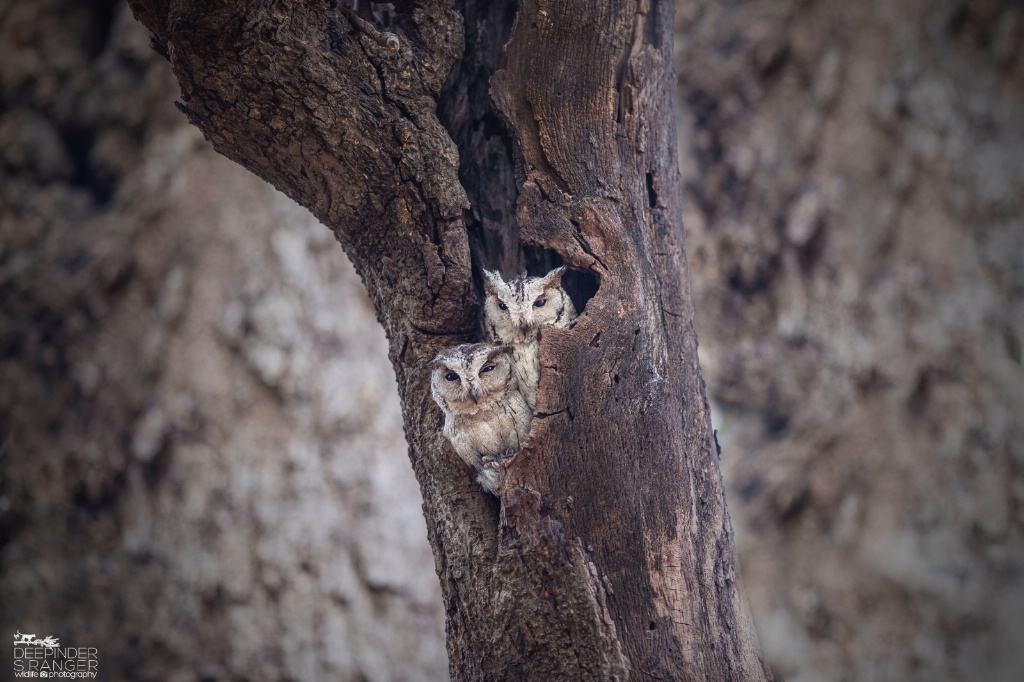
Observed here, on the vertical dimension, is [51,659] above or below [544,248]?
below

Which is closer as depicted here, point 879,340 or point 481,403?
point 481,403

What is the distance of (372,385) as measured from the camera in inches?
281

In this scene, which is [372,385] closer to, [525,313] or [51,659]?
[51,659]

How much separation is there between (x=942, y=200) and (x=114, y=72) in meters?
6.87

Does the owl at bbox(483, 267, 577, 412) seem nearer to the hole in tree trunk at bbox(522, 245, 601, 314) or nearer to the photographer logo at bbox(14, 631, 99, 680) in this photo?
the hole in tree trunk at bbox(522, 245, 601, 314)

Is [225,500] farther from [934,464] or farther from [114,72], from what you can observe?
[934,464]

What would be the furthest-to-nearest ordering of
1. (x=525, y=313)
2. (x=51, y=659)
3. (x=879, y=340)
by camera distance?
(x=879, y=340) < (x=51, y=659) < (x=525, y=313)

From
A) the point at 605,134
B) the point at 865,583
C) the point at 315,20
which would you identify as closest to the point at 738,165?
the point at 865,583

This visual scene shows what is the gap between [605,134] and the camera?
Answer: 8.95 feet

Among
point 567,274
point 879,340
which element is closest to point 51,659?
point 567,274

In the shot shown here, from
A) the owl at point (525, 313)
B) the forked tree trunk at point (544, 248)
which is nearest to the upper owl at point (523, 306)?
the owl at point (525, 313)

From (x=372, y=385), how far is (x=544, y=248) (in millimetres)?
4644

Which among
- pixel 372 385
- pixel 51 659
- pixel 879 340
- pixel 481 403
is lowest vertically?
pixel 51 659

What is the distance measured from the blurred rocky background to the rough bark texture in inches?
0.8
